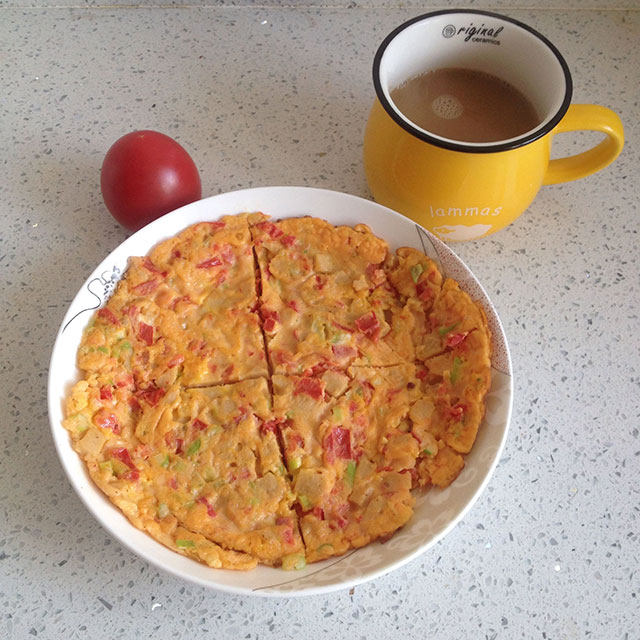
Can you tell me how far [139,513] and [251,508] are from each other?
8.0 inches

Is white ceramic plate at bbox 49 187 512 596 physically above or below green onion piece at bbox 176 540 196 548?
above

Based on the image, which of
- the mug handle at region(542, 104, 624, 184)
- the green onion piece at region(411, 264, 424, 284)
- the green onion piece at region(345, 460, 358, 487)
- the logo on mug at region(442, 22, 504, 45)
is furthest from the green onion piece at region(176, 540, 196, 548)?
the logo on mug at region(442, 22, 504, 45)

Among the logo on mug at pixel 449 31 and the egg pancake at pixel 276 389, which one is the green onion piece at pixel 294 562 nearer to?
the egg pancake at pixel 276 389

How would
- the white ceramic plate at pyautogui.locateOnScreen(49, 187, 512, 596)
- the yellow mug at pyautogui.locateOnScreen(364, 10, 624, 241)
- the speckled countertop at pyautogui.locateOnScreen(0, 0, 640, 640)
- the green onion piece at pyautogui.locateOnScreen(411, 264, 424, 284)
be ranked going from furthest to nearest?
→ the green onion piece at pyautogui.locateOnScreen(411, 264, 424, 284), the yellow mug at pyautogui.locateOnScreen(364, 10, 624, 241), the speckled countertop at pyautogui.locateOnScreen(0, 0, 640, 640), the white ceramic plate at pyautogui.locateOnScreen(49, 187, 512, 596)

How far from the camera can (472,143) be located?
1343mm

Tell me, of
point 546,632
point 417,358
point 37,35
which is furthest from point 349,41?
point 546,632

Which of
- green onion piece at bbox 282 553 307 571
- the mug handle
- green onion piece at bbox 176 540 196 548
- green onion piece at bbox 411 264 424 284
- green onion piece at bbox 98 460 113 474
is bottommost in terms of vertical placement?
green onion piece at bbox 282 553 307 571

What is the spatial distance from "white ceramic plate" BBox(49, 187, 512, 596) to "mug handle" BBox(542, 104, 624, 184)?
0.35m

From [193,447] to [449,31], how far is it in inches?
41.7

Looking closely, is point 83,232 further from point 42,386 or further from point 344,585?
point 344,585

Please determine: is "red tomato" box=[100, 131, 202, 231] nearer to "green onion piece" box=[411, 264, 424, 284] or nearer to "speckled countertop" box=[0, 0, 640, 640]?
"speckled countertop" box=[0, 0, 640, 640]

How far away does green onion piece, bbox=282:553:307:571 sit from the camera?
119cm

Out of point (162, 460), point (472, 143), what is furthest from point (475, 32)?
point (162, 460)

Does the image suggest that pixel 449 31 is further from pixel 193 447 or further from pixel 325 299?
pixel 193 447
